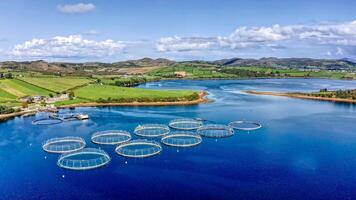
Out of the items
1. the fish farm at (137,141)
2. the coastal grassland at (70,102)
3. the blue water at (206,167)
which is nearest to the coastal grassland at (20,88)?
the coastal grassland at (70,102)

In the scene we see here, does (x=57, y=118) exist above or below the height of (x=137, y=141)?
above

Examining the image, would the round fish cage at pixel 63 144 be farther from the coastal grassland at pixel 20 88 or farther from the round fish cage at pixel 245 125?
the coastal grassland at pixel 20 88

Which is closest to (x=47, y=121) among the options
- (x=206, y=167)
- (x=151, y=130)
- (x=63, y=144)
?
(x=63, y=144)

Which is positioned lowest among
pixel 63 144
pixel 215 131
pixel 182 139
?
pixel 63 144

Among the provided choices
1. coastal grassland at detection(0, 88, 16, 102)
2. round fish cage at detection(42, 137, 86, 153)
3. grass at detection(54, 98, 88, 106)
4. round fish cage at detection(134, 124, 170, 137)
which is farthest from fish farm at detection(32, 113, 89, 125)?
coastal grassland at detection(0, 88, 16, 102)

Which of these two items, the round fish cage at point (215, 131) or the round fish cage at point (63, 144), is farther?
the round fish cage at point (215, 131)

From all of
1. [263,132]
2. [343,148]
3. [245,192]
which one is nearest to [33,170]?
[245,192]

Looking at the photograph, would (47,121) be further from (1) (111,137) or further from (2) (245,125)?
(2) (245,125)
